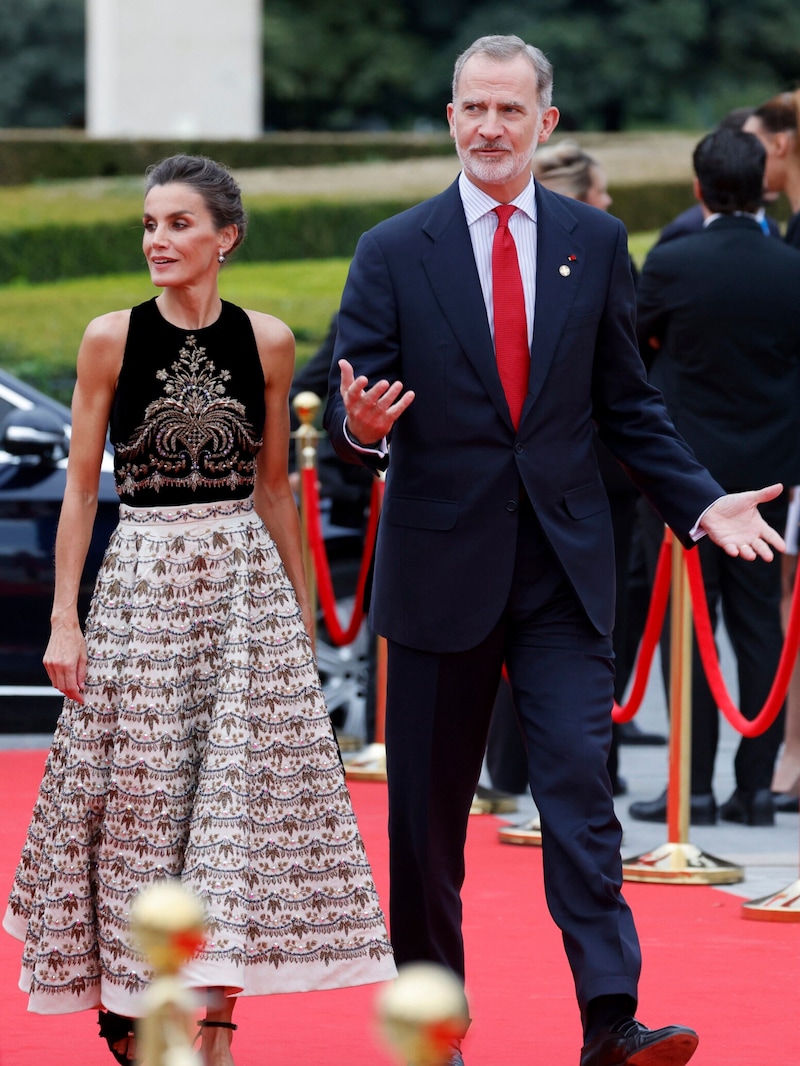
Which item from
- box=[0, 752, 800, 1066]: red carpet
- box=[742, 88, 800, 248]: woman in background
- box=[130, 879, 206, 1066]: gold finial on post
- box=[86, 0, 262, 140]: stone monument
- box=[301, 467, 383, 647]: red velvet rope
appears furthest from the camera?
box=[86, 0, 262, 140]: stone monument

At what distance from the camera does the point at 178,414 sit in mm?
4004

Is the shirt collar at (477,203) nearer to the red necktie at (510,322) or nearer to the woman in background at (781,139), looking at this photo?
the red necktie at (510,322)

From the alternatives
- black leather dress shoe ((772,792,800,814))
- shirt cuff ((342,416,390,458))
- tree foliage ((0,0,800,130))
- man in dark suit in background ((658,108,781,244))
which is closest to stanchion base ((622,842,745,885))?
black leather dress shoe ((772,792,800,814))

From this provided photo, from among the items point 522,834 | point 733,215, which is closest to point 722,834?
point 522,834

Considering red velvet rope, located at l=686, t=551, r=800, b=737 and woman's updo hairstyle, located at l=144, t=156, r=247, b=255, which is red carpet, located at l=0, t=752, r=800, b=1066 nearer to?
red velvet rope, located at l=686, t=551, r=800, b=737

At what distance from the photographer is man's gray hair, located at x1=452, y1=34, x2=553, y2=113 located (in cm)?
412

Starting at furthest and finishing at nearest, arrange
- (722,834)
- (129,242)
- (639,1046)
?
(129,242), (722,834), (639,1046)

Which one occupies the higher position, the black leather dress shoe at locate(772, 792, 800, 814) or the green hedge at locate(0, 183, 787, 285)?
the green hedge at locate(0, 183, 787, 285)

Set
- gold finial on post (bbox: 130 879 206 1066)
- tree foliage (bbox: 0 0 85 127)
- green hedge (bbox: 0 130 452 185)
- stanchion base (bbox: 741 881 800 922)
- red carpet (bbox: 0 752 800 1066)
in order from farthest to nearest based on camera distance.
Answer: tree foliage (bbox: 0 0 85 127)
green hedge (bbox: 0 130 452 185)
stanchion base (bbox: 741 881 800 922)
red carpet (bbox: 0 752 800 1066)
gold finial on post (bbox: 130 879 206 1066)

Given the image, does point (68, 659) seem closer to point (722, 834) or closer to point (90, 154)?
point (722, 834)

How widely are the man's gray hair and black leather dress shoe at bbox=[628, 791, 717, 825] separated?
3.32m

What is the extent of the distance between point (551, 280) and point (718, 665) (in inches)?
Result: 96.4

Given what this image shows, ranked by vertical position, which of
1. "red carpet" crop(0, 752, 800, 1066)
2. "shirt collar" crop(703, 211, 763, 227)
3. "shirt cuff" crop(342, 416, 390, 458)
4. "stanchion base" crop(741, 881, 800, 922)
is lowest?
"red carpet" crop(0, 752, 800, 1066)

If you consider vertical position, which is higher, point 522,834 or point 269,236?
point 269,236
